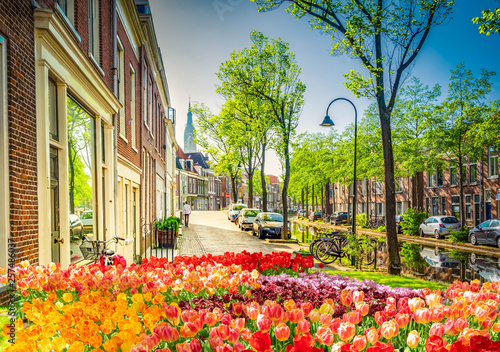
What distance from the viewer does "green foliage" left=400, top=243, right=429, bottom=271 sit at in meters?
14.7

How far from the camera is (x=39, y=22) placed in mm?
5863

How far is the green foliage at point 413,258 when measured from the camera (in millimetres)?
14691

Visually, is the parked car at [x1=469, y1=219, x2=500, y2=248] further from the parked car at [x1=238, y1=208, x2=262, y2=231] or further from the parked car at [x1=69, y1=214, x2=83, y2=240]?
the parked car at [x1=69, y1=214, x2=83, y2=240]

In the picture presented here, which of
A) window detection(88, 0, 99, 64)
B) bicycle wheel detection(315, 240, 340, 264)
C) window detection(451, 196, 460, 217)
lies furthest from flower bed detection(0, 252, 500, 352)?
window detection(451, 196, 460, 217)

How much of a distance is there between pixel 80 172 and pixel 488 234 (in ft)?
62.1

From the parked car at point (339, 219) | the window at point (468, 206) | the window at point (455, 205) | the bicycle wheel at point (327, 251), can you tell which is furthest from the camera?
the parked car at point (339, 219)

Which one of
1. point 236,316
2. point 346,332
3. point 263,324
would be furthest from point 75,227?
point 346,332

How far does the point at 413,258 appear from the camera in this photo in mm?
→ 16859

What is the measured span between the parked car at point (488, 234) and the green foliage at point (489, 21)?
12920 mm

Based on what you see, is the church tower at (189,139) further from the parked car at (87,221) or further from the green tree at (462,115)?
the parked car at (87,221)

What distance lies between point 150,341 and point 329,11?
37.7 feet

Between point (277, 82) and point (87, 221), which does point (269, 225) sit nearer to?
point (277, 82)

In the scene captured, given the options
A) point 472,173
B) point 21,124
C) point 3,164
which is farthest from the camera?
point 472,173

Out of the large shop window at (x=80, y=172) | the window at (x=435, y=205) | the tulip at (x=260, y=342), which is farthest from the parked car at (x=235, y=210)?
the tulip at (x=260, y=342)
